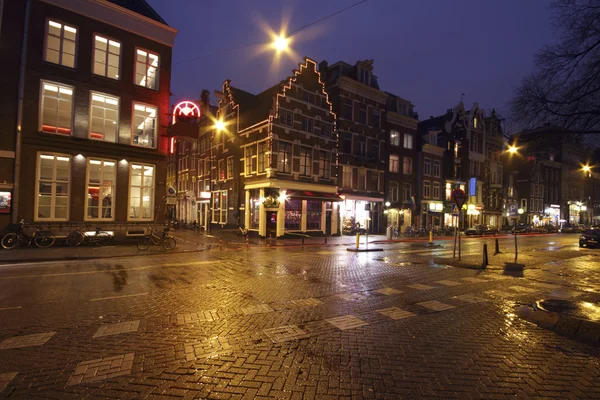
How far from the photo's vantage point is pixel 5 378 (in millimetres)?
3975

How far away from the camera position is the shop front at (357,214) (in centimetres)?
3259

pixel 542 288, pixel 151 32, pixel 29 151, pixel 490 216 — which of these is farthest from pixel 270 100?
pixel 490 216

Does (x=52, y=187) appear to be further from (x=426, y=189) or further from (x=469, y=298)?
(x=426, y=189)

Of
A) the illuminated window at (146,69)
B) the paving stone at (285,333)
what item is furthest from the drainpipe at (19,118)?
Answer: the paving stone at (285,333)

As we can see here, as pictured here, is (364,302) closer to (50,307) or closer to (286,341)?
(286,341)

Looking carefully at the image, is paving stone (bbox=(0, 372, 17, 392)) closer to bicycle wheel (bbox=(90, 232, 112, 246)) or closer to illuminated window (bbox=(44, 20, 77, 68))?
bicycle wheel (bbox=(90, 232, 112, 246))

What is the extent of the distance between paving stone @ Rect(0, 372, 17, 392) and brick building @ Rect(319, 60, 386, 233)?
29.5 metres

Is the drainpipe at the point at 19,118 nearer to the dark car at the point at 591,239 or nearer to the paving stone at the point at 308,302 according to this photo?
the paving stone at the point at 308,302

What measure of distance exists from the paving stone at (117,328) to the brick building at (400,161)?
109ft

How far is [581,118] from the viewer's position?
8.98 meters

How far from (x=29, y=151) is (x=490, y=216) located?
185 feet

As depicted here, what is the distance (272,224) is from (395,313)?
20.7 metres

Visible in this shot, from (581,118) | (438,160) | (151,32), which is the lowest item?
(581,118)

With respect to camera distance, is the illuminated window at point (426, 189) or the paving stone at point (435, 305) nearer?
the paving stone at point (435, 305)
